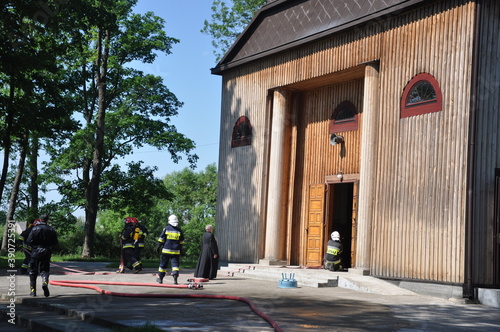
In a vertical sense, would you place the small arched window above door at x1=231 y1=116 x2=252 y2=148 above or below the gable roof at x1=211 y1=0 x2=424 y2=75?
below

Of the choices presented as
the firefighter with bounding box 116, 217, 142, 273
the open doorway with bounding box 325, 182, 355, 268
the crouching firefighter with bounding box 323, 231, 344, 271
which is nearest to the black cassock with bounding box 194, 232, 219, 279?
the firefighter with bounding box 116, 217, 142, 273

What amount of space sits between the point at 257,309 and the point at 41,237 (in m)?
5.27

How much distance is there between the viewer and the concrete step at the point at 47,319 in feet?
33.4

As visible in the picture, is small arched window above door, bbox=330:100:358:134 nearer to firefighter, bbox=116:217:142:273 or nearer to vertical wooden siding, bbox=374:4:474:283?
vertical wooden siding, bbox=374:4:474:283

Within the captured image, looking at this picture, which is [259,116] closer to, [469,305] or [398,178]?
[398,178]

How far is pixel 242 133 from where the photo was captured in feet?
77.2

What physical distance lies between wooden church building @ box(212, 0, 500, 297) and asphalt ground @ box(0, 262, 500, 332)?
1789 millimetres

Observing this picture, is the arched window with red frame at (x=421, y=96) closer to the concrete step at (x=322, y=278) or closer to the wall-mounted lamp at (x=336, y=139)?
the wall-mounted lamp at (x=336, y=139)

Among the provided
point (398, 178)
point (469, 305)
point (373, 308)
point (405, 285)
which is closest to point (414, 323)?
point (373, 308)

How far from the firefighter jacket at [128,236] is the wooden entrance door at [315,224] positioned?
5539 mm

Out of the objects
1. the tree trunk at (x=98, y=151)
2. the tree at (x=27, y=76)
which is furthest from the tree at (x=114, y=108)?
the tree at (x=27, y=76)

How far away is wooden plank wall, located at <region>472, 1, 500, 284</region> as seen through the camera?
15172mm

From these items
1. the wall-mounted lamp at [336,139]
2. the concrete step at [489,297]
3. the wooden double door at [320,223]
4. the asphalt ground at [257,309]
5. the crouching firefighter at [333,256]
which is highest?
the wall-mounted lamp at [336,139]

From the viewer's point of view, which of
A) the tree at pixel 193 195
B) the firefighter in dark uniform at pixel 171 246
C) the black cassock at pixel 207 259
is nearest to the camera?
the firefighter in dark uniform at pixel 171 246
